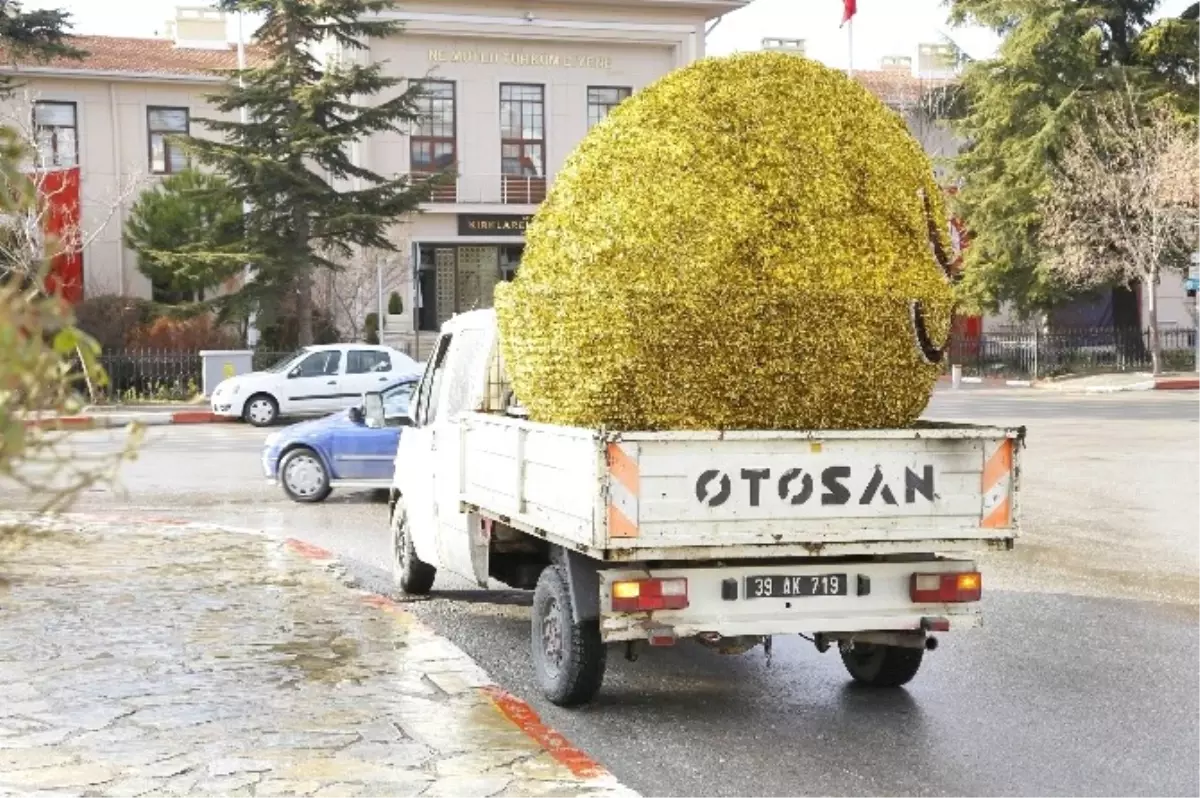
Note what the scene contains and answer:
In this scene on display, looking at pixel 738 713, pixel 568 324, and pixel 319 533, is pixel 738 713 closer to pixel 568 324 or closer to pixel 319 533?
pixel 568 324

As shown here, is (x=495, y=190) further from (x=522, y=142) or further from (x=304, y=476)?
(x=304, y=476)

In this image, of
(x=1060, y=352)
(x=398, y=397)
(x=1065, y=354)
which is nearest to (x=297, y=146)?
Answer: (x=398, y=397)

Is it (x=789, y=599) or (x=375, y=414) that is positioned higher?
(x=375, y=414)

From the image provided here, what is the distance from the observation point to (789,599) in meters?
6.73

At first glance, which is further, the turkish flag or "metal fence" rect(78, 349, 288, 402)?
the turkish flag

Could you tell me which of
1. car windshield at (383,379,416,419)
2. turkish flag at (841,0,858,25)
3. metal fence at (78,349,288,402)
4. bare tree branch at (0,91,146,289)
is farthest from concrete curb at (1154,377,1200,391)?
car windshield at (383,379,416,419)

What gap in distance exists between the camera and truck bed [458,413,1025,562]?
6.40 meters

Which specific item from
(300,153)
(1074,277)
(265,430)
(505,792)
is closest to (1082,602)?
(505,792)

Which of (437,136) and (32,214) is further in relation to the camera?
(437,136)

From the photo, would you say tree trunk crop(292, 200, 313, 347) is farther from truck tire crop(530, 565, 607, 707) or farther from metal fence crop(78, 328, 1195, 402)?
truck tire crop(530, 565, 607, 707)

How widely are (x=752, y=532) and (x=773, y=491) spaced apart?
20 centimetres

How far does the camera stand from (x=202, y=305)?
3416 centimetres

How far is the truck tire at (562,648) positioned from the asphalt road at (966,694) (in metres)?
0.11

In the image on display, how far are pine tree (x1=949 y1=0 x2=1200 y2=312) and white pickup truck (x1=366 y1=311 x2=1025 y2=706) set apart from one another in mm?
35154
